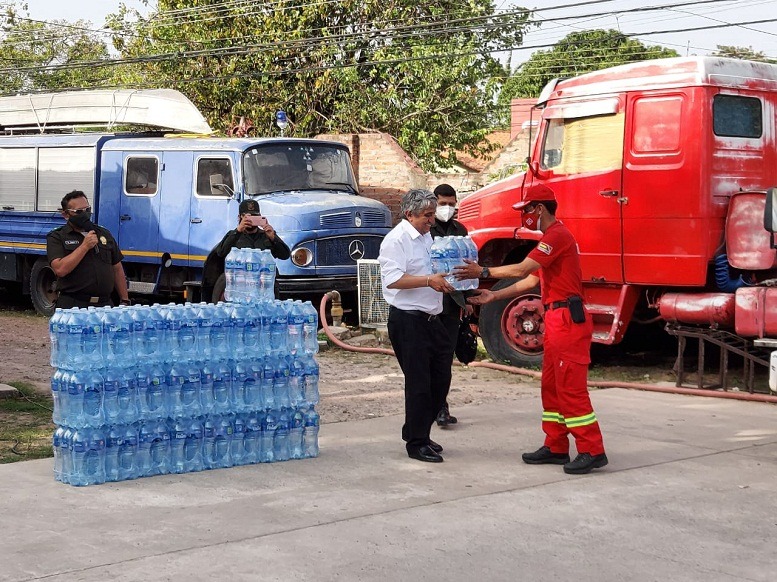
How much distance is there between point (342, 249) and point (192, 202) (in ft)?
8.09

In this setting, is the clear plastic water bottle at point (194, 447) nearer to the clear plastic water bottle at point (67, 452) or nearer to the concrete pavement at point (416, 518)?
the concrete pavement at point (416, 518)

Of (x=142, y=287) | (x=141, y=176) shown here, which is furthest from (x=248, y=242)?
(x=141, y=176)

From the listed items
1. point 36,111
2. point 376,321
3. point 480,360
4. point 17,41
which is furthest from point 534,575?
point 17,41

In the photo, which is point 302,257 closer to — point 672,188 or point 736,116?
point 672,188

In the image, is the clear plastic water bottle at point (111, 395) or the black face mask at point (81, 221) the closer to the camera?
the clear plastic water bottle at point (111, 395)

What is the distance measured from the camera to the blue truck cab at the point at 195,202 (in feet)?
53.7

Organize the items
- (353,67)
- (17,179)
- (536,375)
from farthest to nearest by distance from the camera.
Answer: (353,67)
(17,179)
(536,375)

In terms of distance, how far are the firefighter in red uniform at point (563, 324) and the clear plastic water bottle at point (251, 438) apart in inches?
66.3

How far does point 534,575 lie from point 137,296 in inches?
593

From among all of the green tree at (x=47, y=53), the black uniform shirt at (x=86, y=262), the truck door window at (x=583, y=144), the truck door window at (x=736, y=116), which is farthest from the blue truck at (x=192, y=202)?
the green tree at (x=47, y=53)

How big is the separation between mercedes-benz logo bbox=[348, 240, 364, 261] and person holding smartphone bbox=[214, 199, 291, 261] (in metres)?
6.19

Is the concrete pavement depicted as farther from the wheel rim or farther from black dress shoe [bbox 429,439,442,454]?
the wheel rim

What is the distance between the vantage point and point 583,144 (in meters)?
12.7

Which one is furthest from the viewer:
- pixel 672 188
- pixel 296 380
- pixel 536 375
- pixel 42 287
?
pixel 42 287
